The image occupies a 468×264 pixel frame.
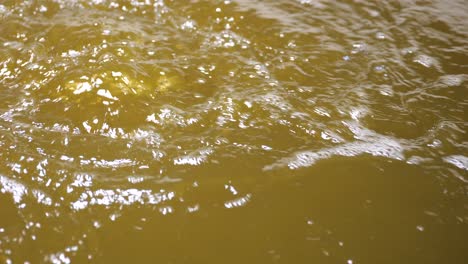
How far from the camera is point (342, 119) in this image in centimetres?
153

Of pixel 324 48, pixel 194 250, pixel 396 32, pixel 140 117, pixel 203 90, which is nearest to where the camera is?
pixel 194 250

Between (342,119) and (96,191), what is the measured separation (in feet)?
2.87

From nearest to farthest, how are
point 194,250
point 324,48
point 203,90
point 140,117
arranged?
1. point 194,250
2. point 140,117
3. point 203,90
4. point 324,48

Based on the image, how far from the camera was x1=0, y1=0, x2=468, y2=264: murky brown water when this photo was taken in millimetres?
1151

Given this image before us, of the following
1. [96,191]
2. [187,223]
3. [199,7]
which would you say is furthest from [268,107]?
[199,7]

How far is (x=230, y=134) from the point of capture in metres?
1.45

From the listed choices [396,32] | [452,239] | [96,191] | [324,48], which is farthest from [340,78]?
[96,191]

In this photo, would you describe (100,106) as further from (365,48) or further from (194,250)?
(365,48)

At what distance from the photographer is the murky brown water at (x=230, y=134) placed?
1.15 meters

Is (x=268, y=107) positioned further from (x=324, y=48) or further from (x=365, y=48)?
(x=365, y=48)

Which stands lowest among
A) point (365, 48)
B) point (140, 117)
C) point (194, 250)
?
point (194, 250)

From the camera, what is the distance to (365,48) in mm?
1889

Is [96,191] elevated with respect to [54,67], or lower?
lower

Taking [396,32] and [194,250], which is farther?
[396,32]
